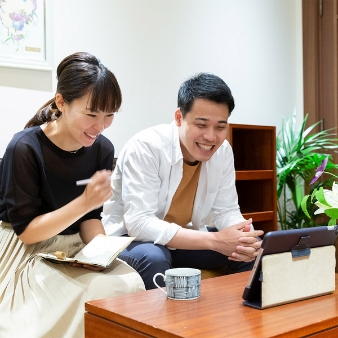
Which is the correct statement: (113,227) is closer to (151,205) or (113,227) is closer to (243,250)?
(151,205)

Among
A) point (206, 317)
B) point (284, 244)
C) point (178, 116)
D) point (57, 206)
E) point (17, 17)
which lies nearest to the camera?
point (206, 317)

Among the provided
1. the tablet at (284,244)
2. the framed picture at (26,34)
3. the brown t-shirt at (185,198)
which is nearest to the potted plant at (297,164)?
the brown t-shirt at (185,198)

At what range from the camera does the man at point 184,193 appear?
201cm

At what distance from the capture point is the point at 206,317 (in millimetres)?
1275

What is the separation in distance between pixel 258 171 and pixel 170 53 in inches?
33.7

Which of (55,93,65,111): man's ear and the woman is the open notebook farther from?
(55,93,65,111): man's ear

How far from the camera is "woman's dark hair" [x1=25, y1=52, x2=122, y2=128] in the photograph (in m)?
1.77

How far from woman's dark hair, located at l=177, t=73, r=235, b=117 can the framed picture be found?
0.76 metres

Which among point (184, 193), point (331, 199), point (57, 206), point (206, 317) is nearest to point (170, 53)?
point (184, 193)

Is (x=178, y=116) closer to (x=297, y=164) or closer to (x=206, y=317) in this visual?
(x=206, y=317)

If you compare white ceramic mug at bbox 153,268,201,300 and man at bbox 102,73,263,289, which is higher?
man at bbox 102,73,263,289

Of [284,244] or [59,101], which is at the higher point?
[59,101]

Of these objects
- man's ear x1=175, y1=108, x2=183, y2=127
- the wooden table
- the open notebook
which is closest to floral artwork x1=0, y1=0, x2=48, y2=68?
man's ear x1=175, y1=108, x2=183, y2=127

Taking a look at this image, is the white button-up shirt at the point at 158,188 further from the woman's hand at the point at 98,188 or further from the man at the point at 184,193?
the woman's hand at the point at 98,188
